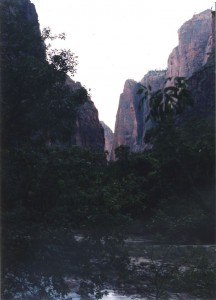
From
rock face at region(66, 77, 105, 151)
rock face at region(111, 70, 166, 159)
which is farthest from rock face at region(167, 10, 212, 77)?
rock face at region(66, 77, 105, 151)

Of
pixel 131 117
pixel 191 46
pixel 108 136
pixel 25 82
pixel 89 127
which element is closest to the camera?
pixel 25 82

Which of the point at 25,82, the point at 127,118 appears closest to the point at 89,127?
the point at 127,118

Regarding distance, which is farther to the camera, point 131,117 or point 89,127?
point 131,117

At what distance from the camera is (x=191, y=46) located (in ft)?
242

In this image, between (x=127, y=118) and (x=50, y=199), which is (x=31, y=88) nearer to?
(x=50, y=199)

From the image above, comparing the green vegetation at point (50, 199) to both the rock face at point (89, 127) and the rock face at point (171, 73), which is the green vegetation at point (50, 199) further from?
the rock face at point (171, 73)

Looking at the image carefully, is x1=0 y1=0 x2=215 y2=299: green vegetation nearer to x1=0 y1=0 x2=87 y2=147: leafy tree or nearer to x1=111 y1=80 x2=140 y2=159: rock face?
x1=0 y1=0 x2=87 y2=147: leafy tree

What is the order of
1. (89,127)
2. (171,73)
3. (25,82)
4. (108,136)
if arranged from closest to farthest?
1. (25,82)
2. (89,127)
3. (171,73)
4. (108,136)

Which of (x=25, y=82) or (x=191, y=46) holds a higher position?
(x=191, y=46)

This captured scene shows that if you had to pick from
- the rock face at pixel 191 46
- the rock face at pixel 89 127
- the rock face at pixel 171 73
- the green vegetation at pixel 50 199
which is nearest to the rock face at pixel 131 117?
the rock face at pixel 171 73

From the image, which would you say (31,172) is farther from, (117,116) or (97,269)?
(117,116)

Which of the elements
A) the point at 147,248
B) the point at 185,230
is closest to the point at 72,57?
the point at 147,248

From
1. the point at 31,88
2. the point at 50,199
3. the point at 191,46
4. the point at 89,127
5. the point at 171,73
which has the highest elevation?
the point at 191,46

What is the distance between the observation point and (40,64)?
8492 millimetres
